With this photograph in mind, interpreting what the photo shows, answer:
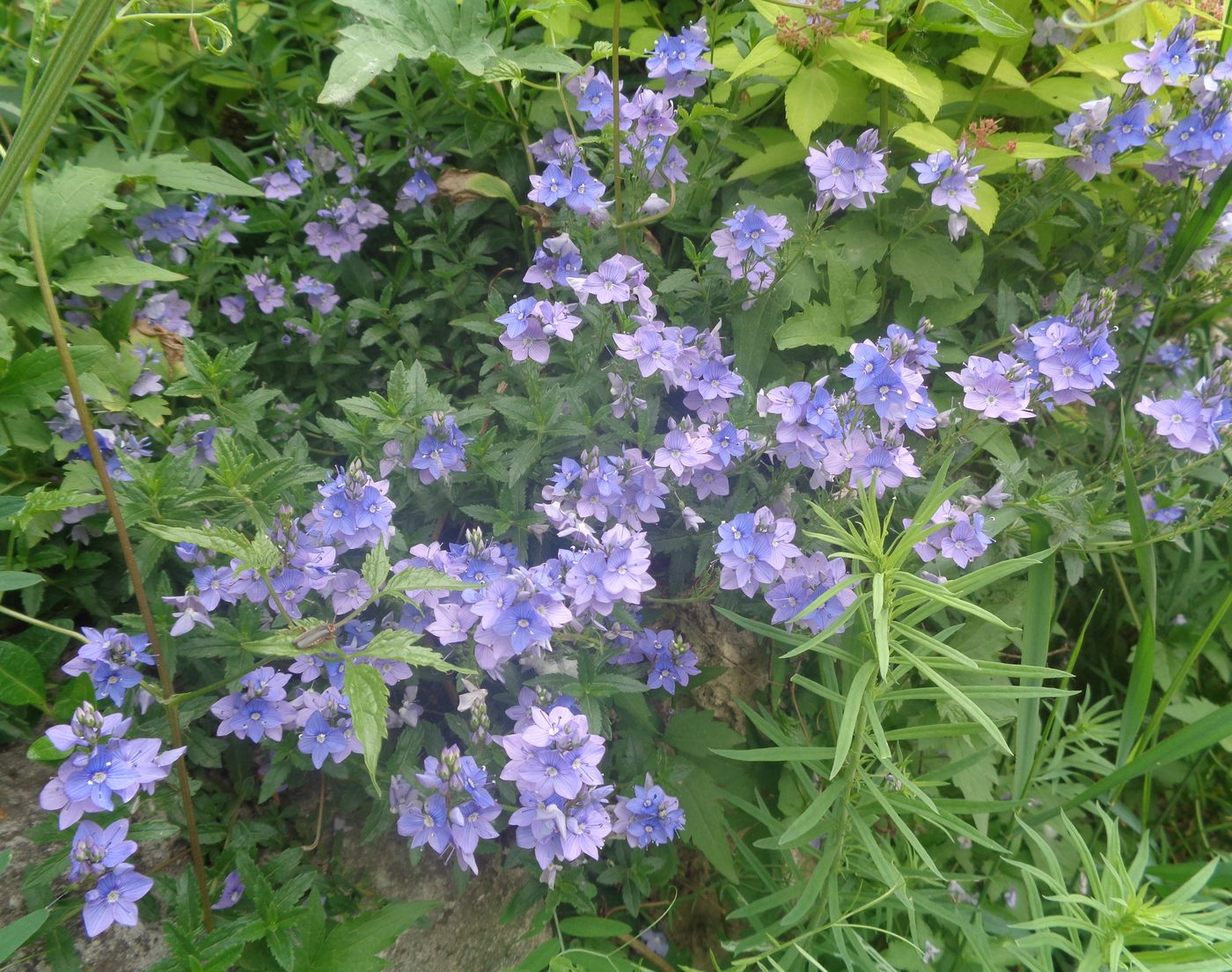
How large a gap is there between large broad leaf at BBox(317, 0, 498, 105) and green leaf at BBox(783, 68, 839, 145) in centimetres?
81

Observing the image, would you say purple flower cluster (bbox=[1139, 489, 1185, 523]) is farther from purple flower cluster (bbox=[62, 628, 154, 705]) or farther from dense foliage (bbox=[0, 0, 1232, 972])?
purple flower cluster (bbox=[62, 628, 154, 705])

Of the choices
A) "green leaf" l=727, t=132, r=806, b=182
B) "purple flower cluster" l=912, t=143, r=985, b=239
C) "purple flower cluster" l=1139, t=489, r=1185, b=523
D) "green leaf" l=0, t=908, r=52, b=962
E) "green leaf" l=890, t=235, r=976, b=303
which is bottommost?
"purple flower cluster" l=1139, t=489, r=1185, b=523

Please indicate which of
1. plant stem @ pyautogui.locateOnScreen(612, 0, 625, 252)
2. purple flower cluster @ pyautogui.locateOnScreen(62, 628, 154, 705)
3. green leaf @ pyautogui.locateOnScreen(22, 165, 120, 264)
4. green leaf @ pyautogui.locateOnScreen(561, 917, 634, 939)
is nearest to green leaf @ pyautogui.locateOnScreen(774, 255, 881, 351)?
plant stem @ pyautogui.locateOnScreen(612, 0, 625, 252)

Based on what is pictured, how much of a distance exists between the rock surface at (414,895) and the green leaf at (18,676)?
1.05 ft

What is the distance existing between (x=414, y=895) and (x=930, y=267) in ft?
7.06

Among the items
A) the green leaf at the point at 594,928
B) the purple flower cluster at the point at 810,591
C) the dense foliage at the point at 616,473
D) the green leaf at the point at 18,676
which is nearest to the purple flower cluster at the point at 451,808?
the dense foliage at the point at 616,473

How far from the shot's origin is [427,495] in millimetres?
2174

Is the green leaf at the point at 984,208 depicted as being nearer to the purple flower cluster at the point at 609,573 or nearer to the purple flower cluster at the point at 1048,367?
the purple flower cluster at the point at 1048,367

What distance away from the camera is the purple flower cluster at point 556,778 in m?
1.66

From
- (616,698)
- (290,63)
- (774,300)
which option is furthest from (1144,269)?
(290,63)

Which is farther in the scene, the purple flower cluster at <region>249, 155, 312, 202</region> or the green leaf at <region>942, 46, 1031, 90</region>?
the purple flower cluster at <region>249, 155, 312, 202</region>

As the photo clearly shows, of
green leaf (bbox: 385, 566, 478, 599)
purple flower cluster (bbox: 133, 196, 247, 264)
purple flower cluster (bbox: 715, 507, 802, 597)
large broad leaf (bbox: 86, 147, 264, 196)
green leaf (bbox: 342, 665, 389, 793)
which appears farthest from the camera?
purple flower cluster (bbox: 133, 196, 247, 264)

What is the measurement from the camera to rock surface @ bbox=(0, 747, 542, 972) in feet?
6.64

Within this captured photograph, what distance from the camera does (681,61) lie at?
2348 mm
